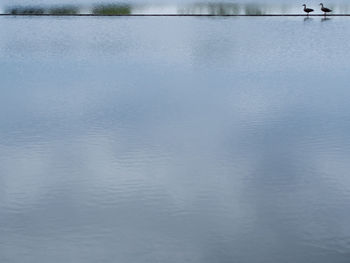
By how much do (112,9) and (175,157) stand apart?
49.8 feet

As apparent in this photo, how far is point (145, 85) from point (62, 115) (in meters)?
1.76

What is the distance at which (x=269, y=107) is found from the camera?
7.71 metres

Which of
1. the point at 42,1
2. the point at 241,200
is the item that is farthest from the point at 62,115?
the point at 42,1

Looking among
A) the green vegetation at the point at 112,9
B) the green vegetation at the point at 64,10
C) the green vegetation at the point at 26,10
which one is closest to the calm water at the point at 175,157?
the green vegetation at the point at 112,9

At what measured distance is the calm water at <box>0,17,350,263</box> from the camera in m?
4.18

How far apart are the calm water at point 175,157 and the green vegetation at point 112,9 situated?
7569 mm

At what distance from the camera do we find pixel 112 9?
20.3 m

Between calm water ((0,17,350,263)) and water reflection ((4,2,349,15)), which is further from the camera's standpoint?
water reflection ((4,2,349,15))

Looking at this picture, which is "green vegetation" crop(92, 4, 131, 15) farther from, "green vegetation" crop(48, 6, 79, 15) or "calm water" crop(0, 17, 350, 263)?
"calm water" crop(0, 17, 350, 263)

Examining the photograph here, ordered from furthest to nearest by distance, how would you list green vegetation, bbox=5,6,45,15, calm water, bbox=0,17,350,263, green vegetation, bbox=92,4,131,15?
1. green vegetation, bbox=5,6,45,15
2. green vegetation, bbox=92,4,131,15
3. calm water, bbox=0,17,350,263

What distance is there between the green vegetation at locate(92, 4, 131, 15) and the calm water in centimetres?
757

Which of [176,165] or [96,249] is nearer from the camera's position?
[96,249]

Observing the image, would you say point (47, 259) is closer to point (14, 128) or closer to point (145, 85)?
point (14, 128)

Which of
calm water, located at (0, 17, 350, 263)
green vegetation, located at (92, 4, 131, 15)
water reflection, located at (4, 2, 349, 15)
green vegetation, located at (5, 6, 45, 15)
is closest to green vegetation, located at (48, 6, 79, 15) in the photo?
water reflection, located at (4, 2, 349, 15)
